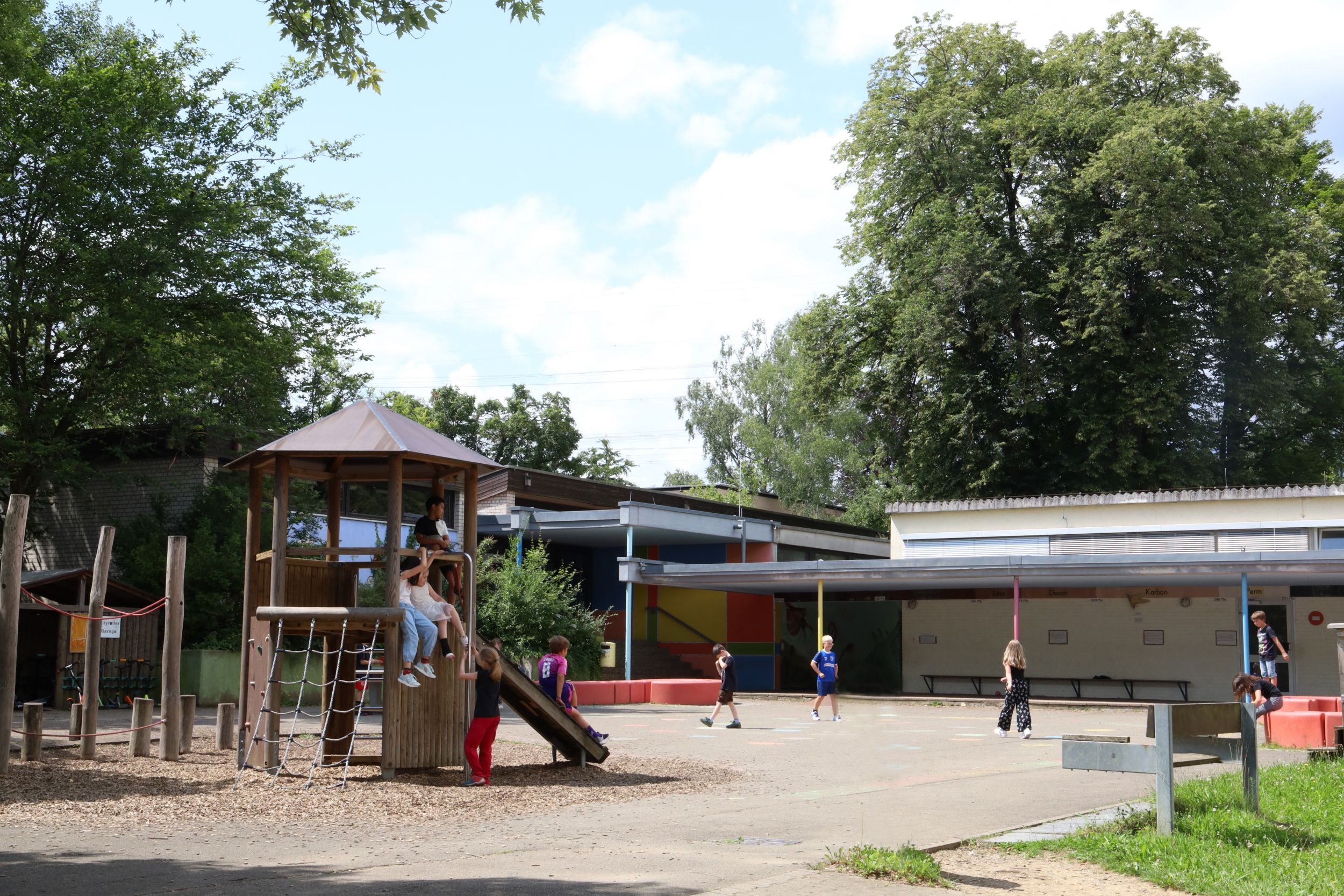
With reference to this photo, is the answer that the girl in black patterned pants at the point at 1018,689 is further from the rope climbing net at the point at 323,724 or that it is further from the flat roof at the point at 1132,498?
the flat roof at the point at 1132,498

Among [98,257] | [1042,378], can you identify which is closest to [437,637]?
[98,257]

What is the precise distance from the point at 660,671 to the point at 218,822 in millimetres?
27285

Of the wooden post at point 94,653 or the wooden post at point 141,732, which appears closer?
the wooden post at point 94,653

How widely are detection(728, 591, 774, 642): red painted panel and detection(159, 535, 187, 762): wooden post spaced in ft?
75.5

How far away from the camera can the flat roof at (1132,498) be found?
30109 mm

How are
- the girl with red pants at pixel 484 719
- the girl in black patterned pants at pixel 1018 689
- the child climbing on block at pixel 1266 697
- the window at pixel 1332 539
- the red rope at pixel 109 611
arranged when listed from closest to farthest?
the girl with red pants at pixel 484 719 < the child climbing on block at pixel 1266 697 < the red rope at pixel 109 611 < the girl in black patterned pants at pixel 1018 689 < the window at pixel 1332 539

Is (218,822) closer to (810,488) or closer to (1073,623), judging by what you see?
(1073,623)

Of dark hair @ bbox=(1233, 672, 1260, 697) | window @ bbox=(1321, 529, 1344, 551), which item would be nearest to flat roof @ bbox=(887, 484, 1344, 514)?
window @ bbox=(1321, 529, 1344, 551)

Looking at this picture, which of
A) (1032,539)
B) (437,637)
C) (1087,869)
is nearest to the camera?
(1087,869)

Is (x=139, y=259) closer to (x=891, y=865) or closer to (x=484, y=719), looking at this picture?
(x=484, y=719)

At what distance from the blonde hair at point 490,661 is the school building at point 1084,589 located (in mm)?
17410

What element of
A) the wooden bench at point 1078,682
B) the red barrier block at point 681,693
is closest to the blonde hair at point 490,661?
the red barrier block at point 681,693

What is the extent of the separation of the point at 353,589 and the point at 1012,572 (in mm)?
17959

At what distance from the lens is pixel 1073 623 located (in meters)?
34.5
